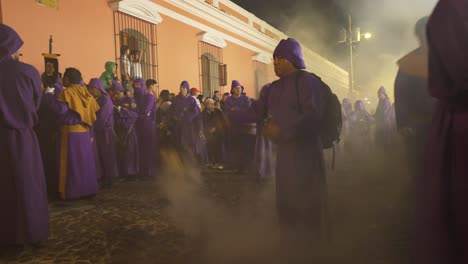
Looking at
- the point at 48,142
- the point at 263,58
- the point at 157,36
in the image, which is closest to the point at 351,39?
the point at 263,58

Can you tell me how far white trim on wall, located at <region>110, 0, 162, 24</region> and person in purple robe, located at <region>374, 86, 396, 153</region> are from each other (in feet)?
21.3

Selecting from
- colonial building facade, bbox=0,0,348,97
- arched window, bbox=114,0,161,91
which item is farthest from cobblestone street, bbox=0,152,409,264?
arched window, bbox=114,0,161,91

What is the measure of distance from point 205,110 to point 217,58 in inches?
226

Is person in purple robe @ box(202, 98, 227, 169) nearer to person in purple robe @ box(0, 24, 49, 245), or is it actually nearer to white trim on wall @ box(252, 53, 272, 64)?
person in purple robe @ box(0, 24, 49, 245)

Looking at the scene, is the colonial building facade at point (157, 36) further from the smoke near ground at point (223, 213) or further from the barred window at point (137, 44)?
the smoke near ground at point (223, 213)

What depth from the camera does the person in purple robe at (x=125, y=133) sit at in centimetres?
699

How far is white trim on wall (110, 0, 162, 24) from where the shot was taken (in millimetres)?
8945

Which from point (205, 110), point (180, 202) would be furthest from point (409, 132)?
point (205, 110)

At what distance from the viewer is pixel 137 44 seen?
392 inches

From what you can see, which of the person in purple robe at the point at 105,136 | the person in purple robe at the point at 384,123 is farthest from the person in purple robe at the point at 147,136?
the person in purple robe at the point at 384,123

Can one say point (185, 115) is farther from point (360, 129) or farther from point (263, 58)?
point (263, 58)

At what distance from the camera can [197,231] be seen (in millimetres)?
3895

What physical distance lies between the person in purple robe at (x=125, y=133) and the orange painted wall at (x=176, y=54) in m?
3.82

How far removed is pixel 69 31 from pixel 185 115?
296 cm
